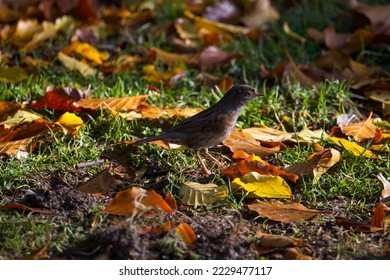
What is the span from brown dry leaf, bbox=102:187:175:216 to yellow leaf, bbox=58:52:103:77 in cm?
268

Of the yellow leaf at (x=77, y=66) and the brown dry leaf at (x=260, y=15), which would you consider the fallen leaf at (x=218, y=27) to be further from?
the yellow leaf at (x=77, y=66)

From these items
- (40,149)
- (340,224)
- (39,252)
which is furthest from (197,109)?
(39,252)

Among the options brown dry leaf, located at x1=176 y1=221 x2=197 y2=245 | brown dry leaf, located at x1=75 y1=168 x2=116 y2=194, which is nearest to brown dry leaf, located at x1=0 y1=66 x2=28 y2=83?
brown dry leaf, located at x1=75 y1=168 x2=116 y2=194

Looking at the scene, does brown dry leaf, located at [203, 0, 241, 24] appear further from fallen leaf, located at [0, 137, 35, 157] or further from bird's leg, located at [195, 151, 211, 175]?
fallen leaf, located at [0, 137, 35, 157]

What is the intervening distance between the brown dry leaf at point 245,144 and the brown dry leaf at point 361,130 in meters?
0.66

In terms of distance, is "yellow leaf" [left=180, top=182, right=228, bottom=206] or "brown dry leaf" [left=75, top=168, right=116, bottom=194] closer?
"yellow leaf" [left=180, top=182, right=228, bottom=206]

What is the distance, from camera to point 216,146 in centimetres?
596

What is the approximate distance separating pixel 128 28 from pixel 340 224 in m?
4.56

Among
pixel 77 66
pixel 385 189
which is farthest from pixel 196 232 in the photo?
pixel 77 66

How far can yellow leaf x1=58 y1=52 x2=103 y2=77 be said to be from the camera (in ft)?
23.1

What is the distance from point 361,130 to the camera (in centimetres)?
588

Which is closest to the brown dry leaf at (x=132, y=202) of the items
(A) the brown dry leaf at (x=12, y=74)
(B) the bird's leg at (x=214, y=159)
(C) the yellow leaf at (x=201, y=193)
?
(C) the yellow leaf at (x=201, y=193)

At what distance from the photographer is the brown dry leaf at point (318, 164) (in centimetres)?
523

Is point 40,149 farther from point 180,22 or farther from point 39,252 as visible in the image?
point 180,22
